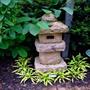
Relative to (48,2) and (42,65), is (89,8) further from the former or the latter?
(42,65)

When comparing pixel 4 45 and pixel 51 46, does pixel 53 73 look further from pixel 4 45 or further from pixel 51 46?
pixel 4 45

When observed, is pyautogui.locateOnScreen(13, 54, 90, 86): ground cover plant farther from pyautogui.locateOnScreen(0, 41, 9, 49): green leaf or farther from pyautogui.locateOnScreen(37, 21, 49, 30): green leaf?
pyautogui.locateOnScreen(37, 21, 49, 30): green leaf

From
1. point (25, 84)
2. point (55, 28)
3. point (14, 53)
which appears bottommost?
point (25, 84)

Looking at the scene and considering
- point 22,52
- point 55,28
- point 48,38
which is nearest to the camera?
point 55,28

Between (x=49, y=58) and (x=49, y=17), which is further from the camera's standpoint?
(x=49, y=58)

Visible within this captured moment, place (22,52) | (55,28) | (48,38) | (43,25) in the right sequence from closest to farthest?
1. (43,25)
2. (55,28)
3. (48,38)
4. (22,52)

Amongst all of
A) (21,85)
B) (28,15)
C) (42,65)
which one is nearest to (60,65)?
(42,65)

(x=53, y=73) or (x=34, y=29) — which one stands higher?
(x=34, y=29)

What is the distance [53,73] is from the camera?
8.95 feet

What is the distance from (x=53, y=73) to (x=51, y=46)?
30cm

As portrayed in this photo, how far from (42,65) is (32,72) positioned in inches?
5.4

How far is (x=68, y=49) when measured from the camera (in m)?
3.09

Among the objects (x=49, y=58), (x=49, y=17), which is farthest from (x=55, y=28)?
(x=49, y=58)

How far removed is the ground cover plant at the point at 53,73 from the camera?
267cm
